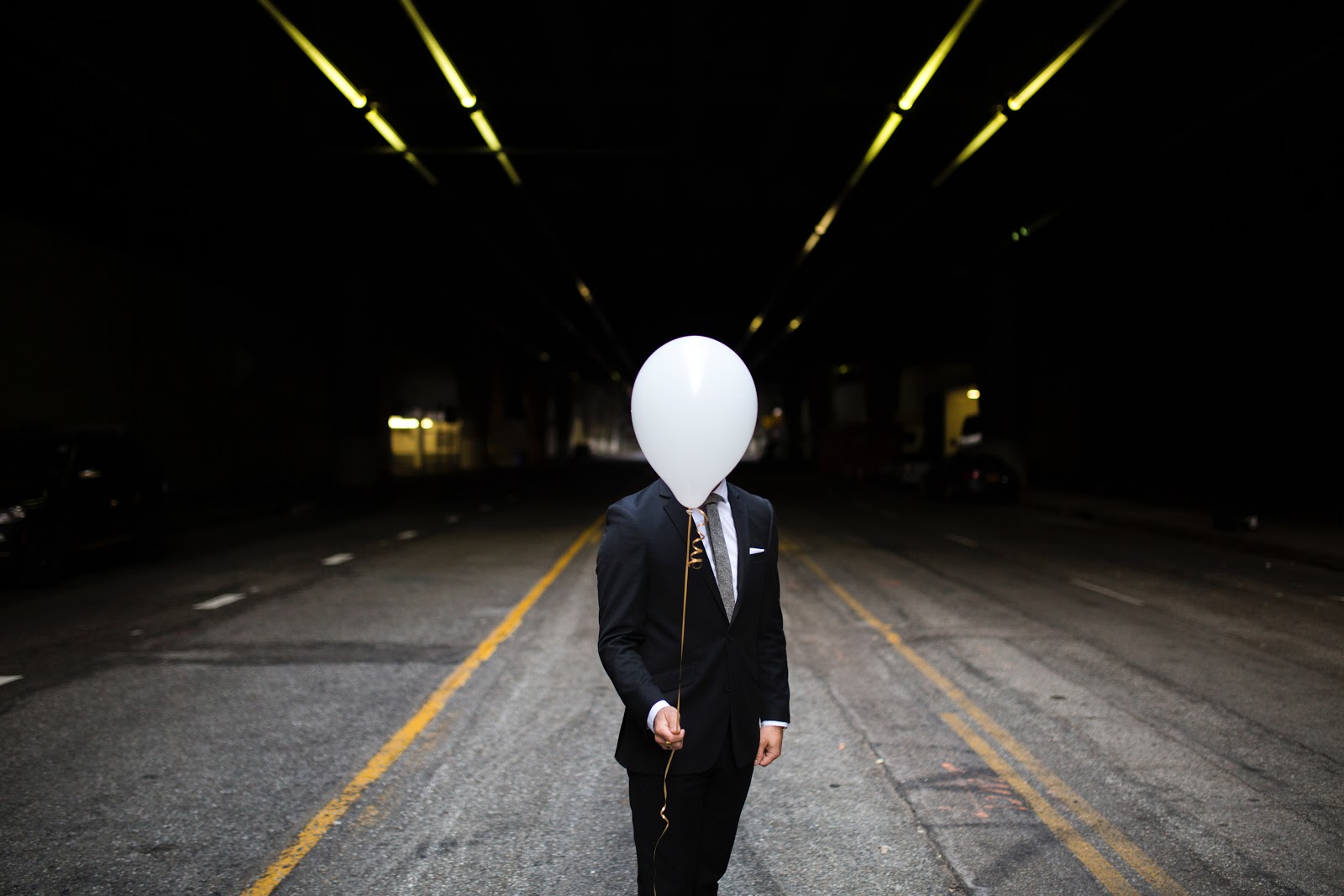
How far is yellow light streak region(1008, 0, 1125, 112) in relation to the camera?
13.1m

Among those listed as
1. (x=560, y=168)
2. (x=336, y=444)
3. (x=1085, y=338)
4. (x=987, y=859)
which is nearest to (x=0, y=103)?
(x=560, y=168)

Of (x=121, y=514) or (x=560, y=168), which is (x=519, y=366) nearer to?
(x=560, y=168)

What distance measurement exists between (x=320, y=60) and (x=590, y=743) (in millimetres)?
13146

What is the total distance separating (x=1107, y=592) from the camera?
11.2 m

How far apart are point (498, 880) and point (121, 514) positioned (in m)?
11.1

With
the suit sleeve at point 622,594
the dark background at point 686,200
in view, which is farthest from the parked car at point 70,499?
the suit sleeve at point 622,594

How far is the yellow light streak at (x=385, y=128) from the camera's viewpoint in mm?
16625

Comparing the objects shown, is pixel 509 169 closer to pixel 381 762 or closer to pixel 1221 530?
pixel 1221 530

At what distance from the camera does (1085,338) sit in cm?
3628

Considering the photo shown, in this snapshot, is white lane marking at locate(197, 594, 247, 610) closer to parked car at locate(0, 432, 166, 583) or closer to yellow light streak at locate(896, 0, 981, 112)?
parked car at locate(0, 432, 166, 583)

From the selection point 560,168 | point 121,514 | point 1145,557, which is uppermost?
point 560,168

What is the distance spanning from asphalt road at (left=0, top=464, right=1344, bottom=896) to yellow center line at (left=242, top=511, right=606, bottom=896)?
3cm

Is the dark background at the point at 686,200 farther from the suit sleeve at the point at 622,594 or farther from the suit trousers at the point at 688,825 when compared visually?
the suit trousers at the point at 688,825

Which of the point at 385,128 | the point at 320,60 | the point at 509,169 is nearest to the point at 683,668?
the point at 320,60
